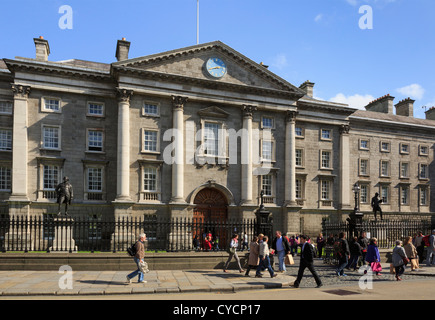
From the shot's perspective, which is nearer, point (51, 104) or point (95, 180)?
point (51, 104)

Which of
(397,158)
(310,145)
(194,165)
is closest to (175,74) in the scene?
(194,165)

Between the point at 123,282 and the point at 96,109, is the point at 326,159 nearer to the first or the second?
the point at 96,109

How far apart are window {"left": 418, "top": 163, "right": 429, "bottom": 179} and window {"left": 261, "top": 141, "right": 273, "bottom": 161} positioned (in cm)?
2178

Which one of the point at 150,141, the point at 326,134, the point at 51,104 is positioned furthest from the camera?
the point at 326,134

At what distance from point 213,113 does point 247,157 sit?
198 inches

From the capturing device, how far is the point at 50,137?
29344mm

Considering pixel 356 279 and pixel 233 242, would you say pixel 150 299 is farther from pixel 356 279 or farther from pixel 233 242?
pixel 356 279

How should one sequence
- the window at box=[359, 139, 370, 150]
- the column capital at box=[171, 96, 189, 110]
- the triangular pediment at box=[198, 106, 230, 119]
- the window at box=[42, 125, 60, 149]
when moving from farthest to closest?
the window at box=[359, 139, 370, 150], the triangular pediment at box=[198, 106, 230, 119], the column capital at box=[171, 96, 189, 110], the window at box=[42, 125, 60, 149]

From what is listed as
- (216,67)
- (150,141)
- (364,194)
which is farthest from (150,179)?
(364,194)

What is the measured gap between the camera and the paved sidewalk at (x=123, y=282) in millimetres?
12242

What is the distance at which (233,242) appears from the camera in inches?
682

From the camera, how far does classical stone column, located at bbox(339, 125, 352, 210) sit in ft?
125

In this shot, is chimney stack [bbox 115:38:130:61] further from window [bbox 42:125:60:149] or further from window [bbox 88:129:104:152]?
window [bbox 42:125:60:149]

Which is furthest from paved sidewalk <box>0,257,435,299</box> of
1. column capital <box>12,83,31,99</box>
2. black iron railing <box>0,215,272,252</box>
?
column capital <box>12,83,31,99</box>
